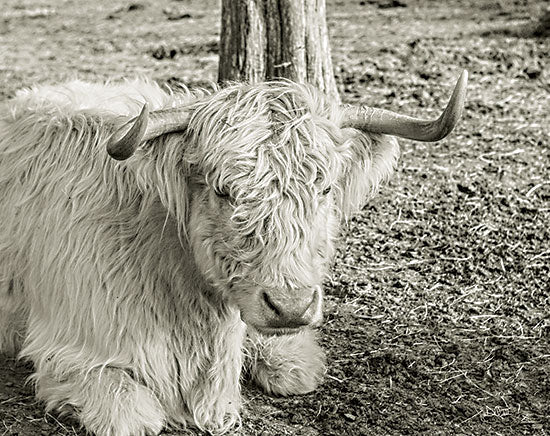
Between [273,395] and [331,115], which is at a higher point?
[331,115]

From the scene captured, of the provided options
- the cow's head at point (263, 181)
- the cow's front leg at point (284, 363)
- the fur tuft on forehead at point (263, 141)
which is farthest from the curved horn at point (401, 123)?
the cow's front leg at point (284, 363)

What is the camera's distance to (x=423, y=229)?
5.72m

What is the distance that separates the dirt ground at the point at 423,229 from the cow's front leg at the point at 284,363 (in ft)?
0.17

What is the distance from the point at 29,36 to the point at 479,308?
21.1 feet

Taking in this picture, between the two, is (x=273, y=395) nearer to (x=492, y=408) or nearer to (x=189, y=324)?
(x=189, y=324)

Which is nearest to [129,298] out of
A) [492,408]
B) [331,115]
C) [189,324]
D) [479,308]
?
[189,324]

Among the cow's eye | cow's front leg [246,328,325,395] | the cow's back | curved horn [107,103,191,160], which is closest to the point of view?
curved horn [107,103,191,160]

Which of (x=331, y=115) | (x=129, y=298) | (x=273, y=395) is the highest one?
(x=331, y=115)

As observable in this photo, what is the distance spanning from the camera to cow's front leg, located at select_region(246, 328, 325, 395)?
14.0 ft

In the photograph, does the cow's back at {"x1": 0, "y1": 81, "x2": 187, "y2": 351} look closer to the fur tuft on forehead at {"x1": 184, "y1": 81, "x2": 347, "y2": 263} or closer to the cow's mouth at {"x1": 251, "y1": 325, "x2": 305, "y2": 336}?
the fur tuft on forehead at {"x1": 184, "y1": 81, "x2": 347, "y2": 263}

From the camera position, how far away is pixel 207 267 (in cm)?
370

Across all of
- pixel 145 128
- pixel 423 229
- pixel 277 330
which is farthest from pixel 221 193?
pixel 423 229

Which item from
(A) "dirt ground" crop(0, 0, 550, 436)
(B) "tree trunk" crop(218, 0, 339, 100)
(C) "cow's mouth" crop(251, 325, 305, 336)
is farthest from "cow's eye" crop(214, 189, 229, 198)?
(B) "tree trunk" crop(218, 0, 339, 100)

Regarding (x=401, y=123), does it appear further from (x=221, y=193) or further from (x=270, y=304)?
(x=270, y=304)
